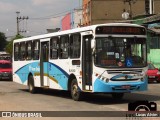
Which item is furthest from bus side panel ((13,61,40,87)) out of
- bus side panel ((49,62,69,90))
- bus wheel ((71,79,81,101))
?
bus wheel ((71,79,81,101))

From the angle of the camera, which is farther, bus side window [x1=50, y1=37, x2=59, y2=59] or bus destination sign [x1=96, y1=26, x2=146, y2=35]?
bus side window [x1=50, y1=37, x2=59, y2=59]

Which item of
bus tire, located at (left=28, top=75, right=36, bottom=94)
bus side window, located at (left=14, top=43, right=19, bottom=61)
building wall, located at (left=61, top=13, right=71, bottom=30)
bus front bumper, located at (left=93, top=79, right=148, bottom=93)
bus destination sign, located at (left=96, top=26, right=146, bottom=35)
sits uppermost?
building wall, located at (left=61, top=13, right=71, bottom=30)

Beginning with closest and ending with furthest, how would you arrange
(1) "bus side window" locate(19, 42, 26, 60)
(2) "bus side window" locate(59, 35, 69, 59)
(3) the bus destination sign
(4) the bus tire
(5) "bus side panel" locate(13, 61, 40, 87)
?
(3) the bus destination sign < (2) "bus side window" locate(59, 35, 69, 59) < (5) "bus side panel" locate(13, 61, 40, 87) < (4) the bus tire < (1) "bus side window" locate(19, 42, 26, 60)

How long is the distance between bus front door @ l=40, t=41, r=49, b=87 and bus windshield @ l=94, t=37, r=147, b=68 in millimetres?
5387

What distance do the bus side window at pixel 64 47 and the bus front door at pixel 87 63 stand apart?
176 centimetres

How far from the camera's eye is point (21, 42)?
25.8 meters

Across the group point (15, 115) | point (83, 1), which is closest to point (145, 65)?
point (15, 115)

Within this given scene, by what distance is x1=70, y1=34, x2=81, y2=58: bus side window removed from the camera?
18250 millimetres

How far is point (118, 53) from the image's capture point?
17016 millimetres

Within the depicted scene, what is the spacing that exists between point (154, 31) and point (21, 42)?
748 inches

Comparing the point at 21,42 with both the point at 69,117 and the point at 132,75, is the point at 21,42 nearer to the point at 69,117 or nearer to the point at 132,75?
the point at 132,75

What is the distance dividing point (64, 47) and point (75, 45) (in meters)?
1.30

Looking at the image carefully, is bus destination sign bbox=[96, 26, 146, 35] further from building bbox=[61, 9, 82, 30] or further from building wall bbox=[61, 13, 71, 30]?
building wall bbox=[61, 13, 71, 30]

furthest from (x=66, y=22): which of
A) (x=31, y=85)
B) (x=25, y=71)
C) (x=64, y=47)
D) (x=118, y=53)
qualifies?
(x=118, y=53)
